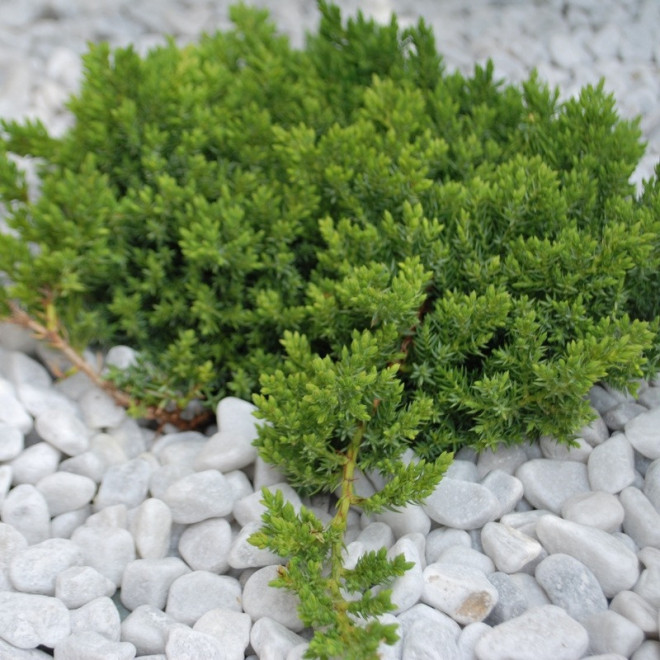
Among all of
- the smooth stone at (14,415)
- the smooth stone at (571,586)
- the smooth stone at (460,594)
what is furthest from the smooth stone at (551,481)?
the smooth stone at (14,415)

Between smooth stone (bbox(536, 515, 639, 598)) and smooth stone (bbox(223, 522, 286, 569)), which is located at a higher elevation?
smooth stone (bbox(536, 515, 639, 598))

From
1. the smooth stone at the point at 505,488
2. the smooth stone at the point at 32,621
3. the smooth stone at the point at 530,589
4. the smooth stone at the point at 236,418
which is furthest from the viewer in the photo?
the smooth stone at the point at 236,418

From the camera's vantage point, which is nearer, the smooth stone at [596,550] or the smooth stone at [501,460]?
the smooth stone at [596,550]

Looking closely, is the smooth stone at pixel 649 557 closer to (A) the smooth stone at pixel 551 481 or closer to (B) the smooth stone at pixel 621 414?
(A) the smooth stone at pixel 551 481

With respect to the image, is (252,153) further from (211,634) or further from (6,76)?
(6,76)

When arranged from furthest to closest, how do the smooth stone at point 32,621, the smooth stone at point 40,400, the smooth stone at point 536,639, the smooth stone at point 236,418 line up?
the smooth stone at point 40,400 → the smooth stone at point 236,418 → the smooth stone at point 32,621 → the smooth stone at point 536,639

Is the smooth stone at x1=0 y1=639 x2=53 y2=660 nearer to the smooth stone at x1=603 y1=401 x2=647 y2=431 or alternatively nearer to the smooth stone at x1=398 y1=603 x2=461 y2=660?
the smooth stone at x1=398 y1=603 x2=461 y2=660

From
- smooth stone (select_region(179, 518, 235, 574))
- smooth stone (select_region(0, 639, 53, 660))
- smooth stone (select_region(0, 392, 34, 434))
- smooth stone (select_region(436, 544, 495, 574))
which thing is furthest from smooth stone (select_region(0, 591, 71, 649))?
smooth stone (select_region(436, 544, 495, 574))
